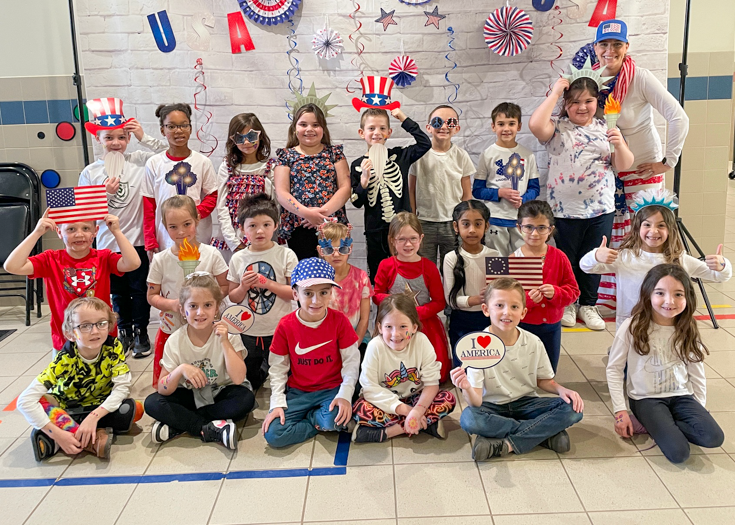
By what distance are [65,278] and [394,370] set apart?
1775mm

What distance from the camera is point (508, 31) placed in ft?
13.4

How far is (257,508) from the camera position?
2330 mm

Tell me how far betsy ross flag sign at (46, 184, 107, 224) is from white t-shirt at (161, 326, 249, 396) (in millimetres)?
804

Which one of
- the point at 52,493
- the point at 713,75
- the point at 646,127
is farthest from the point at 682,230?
the point at 52,493

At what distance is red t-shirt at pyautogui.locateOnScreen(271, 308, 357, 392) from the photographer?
9.50ft

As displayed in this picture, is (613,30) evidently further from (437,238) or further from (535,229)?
(437,238)

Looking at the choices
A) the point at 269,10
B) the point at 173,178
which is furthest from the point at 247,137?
the point at 269,10

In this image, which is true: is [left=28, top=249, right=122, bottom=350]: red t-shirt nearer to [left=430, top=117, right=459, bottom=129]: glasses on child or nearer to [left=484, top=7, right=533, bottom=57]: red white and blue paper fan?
[left=430, top=117, right=459, bottom=129]: glasses on child

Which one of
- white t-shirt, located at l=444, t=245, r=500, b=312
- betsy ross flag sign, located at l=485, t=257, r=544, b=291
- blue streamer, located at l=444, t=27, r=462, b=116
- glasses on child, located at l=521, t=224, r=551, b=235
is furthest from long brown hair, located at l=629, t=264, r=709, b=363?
blue streamer, located at l=444, t=27, r=462, b=116

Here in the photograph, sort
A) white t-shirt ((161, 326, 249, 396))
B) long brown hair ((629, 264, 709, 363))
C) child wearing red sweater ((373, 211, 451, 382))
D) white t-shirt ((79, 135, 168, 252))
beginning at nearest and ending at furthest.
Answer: long brown hair ((629, 264, 709, 363))
white t-shirt ((161, 326, 249, 396))
child wearing red sweater ((373, 211, 451, 382))
white t-shirt ((79, 135, 168, 252))

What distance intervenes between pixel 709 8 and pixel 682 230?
1626mm

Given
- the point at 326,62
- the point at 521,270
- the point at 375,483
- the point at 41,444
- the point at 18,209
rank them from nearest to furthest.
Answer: the point at 375,483 < the point at 41,444 < the point at 521,270 < the point at 326,62 < the point at 18,209

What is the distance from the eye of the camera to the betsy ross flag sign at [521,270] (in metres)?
2.98

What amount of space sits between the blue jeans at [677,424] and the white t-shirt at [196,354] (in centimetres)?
183
